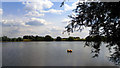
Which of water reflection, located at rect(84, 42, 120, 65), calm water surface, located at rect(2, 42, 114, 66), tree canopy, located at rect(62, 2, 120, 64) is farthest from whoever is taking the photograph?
calm water surface, located at rect(2, 42, 114, 66)

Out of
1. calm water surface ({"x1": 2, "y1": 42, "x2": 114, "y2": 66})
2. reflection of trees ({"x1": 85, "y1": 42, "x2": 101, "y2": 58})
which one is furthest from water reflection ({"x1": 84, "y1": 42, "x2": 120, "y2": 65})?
calm water surface ({"x1": 2, "y1": 42, "x2": 114, "y2": 66})

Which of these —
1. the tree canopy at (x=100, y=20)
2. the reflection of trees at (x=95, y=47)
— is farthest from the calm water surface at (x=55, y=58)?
the tree canopy at (x=100, y=20)

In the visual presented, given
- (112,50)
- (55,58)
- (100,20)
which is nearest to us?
(100,20)

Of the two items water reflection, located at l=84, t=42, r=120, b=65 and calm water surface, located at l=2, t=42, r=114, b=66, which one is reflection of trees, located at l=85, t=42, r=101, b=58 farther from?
calm water surface, located at l=2, t=42, r=114, b=66

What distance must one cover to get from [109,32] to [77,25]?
0.45 m

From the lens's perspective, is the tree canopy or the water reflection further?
the water reflection

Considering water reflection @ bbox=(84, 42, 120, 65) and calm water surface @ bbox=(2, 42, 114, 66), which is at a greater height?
water reflection @ bbox=(84, 42, 120, 65)

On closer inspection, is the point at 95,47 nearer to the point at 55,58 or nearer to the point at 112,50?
the point at 112,50

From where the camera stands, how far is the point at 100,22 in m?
1.32

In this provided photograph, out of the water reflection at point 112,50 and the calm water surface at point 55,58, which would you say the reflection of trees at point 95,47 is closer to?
the water reflection at point 112,50

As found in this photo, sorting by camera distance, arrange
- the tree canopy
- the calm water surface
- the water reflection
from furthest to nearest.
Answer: the calm water surface
the water reflection
the tree canopy

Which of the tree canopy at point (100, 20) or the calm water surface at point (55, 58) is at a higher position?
the tree canopy at point (100, 20)

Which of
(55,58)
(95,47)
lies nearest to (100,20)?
(95,47)

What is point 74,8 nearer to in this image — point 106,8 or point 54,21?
point 106,8
